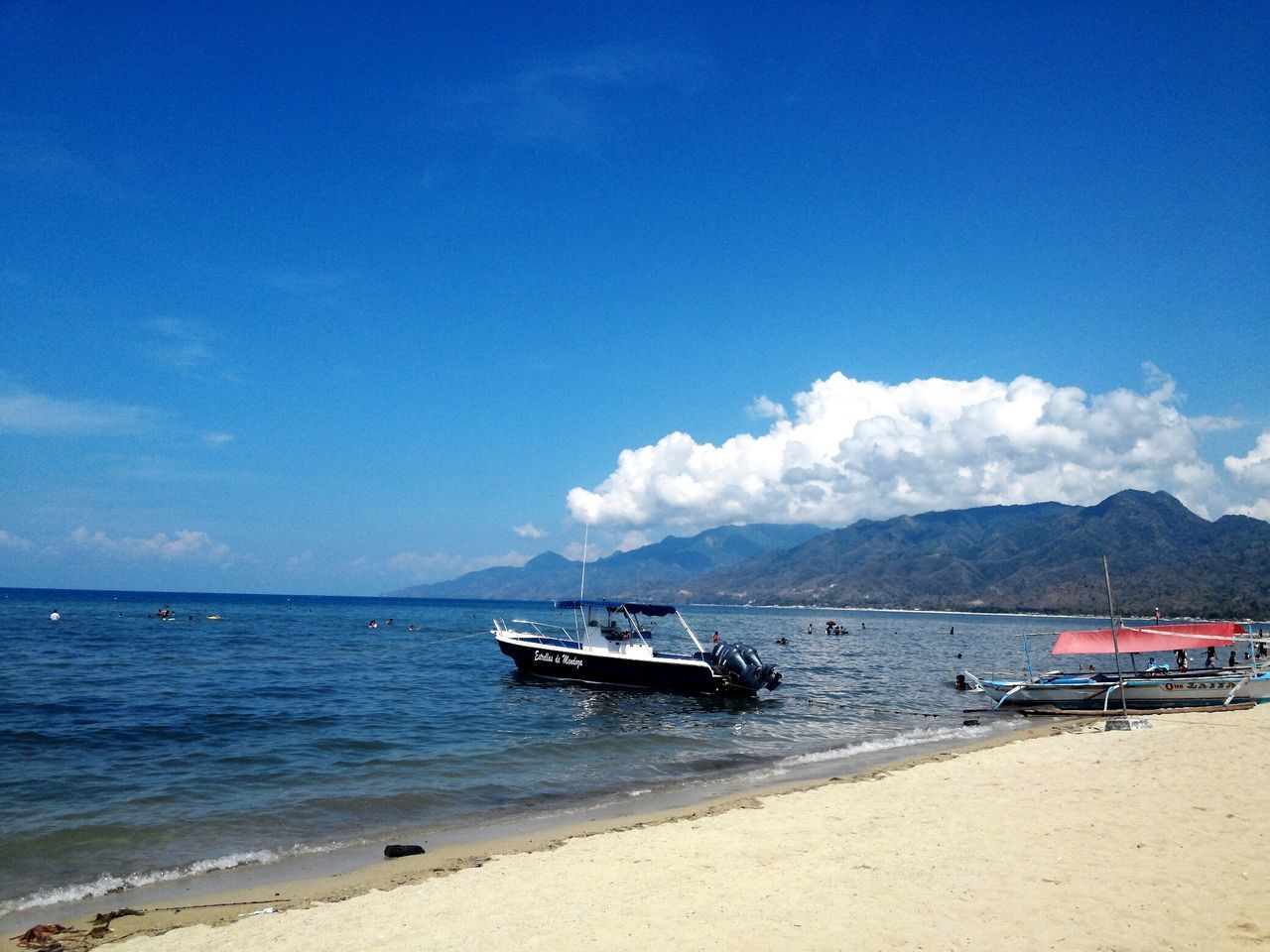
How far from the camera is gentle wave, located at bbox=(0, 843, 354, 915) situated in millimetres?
9446

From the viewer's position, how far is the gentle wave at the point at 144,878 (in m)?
9.45

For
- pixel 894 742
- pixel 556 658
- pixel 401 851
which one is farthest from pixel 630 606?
pixel 401 851

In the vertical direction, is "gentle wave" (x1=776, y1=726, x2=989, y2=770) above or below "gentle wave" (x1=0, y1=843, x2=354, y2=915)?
below

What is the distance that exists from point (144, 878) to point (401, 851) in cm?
341

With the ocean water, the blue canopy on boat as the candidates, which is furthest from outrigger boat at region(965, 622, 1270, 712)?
the blue canopy on boat

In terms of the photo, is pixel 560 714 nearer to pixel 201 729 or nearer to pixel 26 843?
pixel 201 729

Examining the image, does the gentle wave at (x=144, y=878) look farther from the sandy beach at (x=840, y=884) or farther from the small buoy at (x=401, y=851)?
the sandy beach at (x=840, y=884)

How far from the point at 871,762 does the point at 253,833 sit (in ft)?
44.2

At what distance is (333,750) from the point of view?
18.5m

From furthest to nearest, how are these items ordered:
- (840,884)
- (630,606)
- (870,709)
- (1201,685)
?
1. (630,606)
2. (870,709)
3. (1201,685)
4. (840,884)

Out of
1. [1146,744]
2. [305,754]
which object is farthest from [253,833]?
[1146,744]

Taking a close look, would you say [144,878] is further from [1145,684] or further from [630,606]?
[1145,684]

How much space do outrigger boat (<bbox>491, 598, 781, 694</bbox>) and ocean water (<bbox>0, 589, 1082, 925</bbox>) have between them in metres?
0.67

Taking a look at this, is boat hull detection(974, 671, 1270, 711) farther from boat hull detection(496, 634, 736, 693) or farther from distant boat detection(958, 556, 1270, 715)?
boat hull detection(496, 634, 736, 693)
